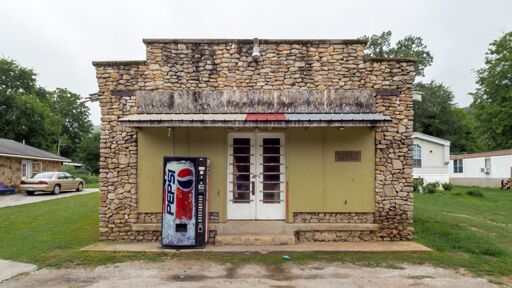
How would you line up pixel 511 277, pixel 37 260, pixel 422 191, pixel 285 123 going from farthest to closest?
pixel 422 191
pixel 285 123
pixel 37 260
pixel 511 277

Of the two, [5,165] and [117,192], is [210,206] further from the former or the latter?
[5,165]

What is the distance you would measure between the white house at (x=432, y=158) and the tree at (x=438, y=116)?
16676 mm

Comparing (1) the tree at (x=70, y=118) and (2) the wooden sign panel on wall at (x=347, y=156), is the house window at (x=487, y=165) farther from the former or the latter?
(1) the tree at (x=70, y=118)

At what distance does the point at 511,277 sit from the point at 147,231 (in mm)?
7294

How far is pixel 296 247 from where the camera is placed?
8352 mm

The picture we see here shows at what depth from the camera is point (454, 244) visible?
865 centimetres

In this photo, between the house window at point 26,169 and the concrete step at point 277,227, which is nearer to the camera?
the concrete step at point 277,227

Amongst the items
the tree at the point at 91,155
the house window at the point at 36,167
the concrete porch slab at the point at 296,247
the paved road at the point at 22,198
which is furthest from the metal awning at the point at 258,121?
the tree at the point at 91,155

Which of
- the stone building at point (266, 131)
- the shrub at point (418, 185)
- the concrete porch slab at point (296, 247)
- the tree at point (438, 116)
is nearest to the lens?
the concrete porch slab at point (296, 247)

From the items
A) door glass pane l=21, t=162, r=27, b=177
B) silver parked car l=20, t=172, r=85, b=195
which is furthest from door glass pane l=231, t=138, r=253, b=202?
door glass pane l=21, t=162, r=27, b=177

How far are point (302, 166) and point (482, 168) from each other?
2656cm

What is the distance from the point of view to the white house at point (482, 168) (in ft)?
90.5

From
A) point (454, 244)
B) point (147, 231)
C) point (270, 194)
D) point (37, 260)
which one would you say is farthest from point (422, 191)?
point (37, 260)

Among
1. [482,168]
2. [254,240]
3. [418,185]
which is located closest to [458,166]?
[482,168]
